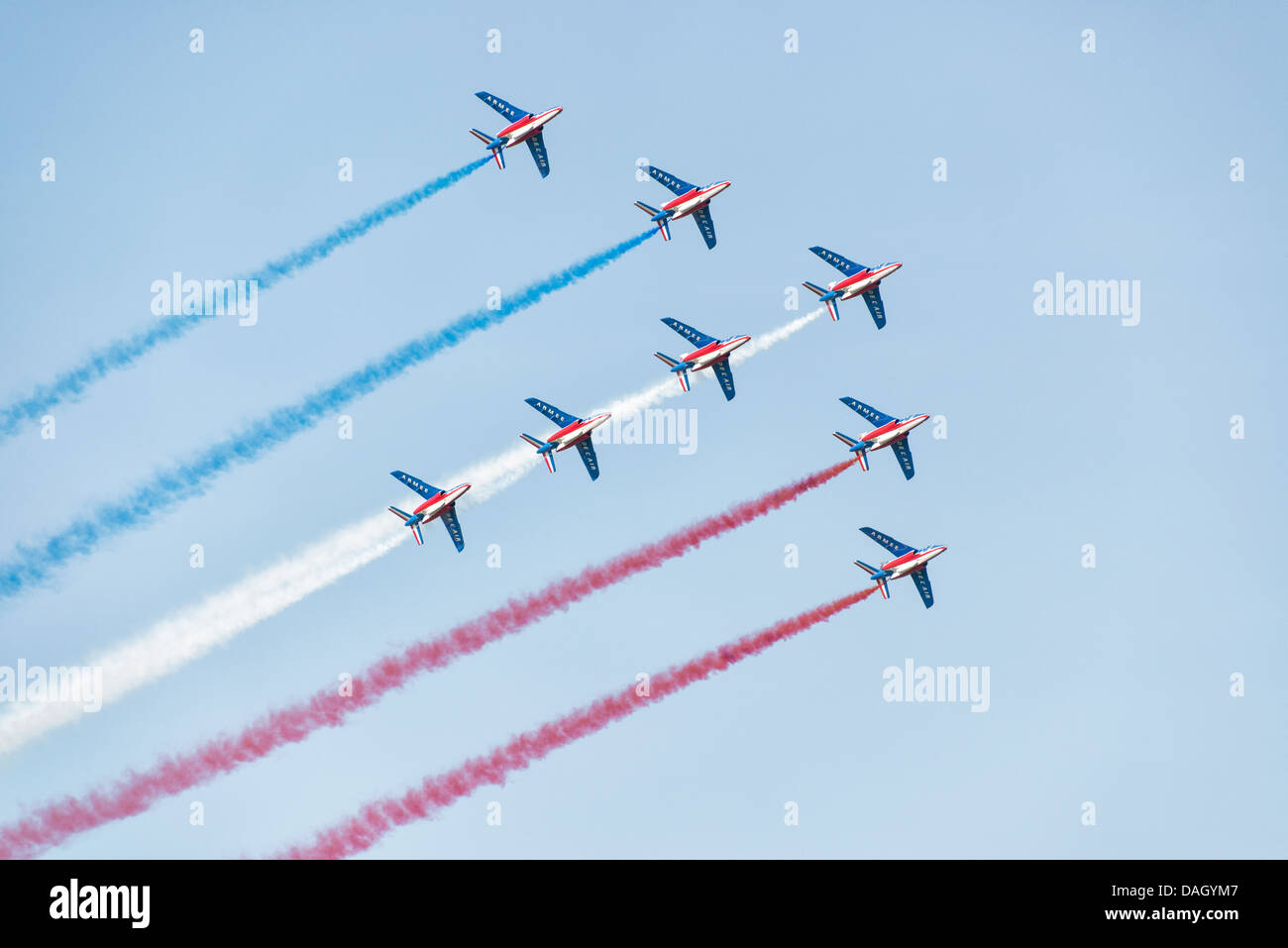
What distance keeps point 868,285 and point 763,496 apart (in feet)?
44.4

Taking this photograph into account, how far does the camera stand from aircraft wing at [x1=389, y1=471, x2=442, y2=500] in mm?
89375

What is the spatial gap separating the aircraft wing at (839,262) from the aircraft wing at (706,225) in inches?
215

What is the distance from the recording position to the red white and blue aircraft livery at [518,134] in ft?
308

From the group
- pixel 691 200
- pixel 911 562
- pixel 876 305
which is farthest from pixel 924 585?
pixel 691 200

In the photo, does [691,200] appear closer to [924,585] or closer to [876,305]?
[876,305]

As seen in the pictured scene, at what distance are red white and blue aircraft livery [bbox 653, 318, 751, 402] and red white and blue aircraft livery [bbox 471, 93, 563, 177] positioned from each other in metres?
11.5

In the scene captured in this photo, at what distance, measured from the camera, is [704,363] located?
9312 centimetres

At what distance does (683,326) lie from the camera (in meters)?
94.2

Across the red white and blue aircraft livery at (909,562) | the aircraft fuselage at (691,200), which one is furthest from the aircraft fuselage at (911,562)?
the aircraft fuselage at (691,200)

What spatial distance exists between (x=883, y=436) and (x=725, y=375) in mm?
8882

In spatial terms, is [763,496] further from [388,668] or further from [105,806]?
[105,806]
